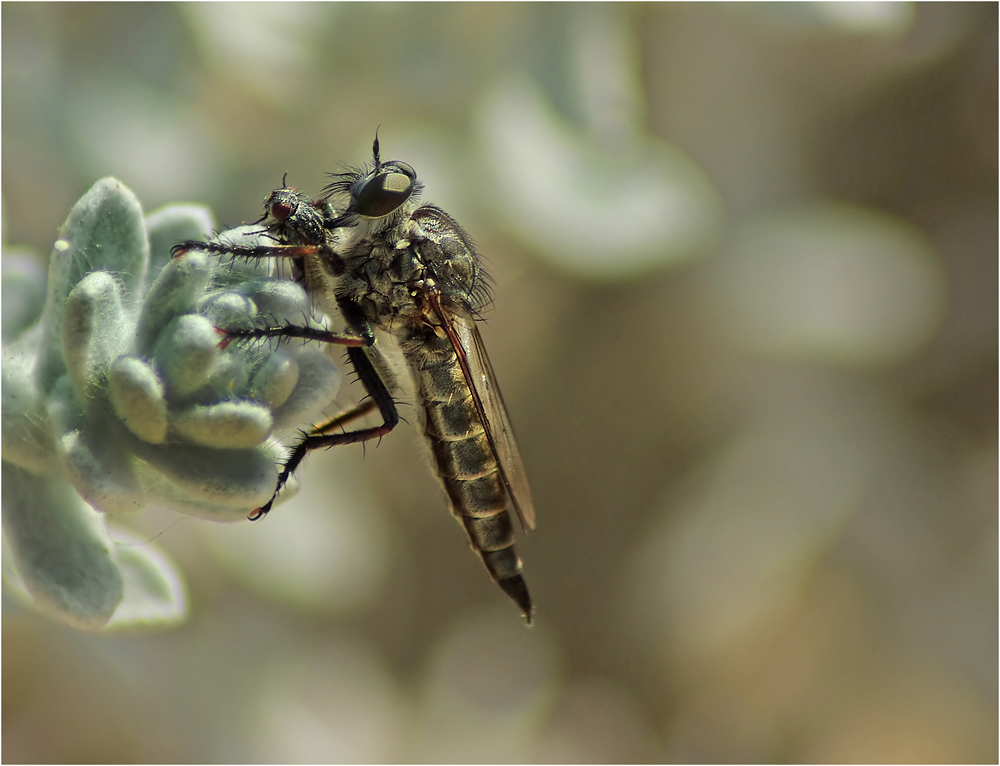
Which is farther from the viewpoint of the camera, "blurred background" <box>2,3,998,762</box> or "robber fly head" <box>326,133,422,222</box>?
"blurred background" <box>2,3,998,762</box>

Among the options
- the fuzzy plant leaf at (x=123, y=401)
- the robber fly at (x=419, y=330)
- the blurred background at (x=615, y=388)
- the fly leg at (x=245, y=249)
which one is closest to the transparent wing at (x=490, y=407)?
the robber fly at (x=419, y=330)

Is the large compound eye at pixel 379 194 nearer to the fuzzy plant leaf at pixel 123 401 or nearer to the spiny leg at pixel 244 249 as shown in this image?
the spiny leg at pixel 244 249

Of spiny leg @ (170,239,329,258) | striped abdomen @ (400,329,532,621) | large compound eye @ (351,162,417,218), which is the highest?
large compound eye @ (351,162,417,218)

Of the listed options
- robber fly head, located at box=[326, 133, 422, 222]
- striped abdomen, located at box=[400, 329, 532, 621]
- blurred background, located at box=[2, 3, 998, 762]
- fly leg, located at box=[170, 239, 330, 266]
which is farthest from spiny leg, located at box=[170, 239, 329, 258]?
blurred background, located at box=[2, 3, 998, 762]

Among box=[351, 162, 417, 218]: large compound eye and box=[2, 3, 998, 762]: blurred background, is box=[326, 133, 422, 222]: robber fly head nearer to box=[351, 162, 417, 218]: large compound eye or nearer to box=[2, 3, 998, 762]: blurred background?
box=[351, 162, 417, 218]: large compound eye

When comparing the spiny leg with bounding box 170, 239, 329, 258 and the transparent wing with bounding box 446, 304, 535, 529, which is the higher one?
the spiny leg with bounding box 170, 239, 329, 258

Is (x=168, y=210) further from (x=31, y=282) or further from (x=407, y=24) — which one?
(x=407, y=24)
